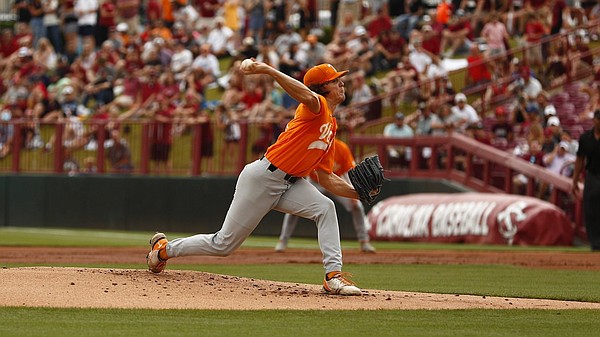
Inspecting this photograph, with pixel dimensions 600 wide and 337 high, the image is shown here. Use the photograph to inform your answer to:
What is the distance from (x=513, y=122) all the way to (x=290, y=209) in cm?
1449

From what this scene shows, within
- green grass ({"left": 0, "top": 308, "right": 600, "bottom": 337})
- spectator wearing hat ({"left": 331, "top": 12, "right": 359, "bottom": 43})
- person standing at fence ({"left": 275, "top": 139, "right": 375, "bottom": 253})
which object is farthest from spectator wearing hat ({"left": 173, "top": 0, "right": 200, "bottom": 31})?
green grass ({"left": 0, "top": 308, "right": 600, "bottom": 337})

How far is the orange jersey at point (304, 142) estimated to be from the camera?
9.29 metres

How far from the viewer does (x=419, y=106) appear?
2372 centimetres

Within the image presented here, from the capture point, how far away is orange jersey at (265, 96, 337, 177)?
9289 mm

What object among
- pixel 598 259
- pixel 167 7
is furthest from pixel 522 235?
pixel 167 7

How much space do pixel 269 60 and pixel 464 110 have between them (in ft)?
19.0

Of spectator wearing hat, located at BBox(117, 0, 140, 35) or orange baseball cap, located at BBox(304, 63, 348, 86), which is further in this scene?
spectator wearing hat, located at BBox(117, 0, 140, 35)

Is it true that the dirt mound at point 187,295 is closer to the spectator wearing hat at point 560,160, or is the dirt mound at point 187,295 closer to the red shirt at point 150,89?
the spectator wearing hat at point 560,160

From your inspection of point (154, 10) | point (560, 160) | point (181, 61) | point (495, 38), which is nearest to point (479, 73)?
point (495, 38)

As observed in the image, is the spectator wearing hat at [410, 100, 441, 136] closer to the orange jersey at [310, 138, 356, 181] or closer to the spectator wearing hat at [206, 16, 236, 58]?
the orange jersey at [310, 138, 356, 181]

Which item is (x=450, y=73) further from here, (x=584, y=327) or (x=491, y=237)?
(x=584, y=327)

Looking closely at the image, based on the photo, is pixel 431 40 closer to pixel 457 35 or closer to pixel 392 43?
pixel 457 35

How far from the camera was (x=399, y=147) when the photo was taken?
23.2 m

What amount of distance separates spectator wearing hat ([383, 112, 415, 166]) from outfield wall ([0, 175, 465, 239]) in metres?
0.49
